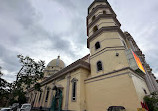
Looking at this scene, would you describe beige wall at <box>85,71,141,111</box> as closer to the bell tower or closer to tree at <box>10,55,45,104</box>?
the bell tower

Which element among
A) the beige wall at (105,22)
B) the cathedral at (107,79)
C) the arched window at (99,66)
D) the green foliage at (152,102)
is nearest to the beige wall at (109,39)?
the cathedral at (107,79)

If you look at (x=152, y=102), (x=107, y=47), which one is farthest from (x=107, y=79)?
(x=107, y=47)

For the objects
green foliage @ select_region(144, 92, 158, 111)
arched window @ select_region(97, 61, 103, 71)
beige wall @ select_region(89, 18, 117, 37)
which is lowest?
green foliage @ select_region(144, 92, 158, 111)

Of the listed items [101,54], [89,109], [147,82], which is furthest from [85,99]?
[147,82]

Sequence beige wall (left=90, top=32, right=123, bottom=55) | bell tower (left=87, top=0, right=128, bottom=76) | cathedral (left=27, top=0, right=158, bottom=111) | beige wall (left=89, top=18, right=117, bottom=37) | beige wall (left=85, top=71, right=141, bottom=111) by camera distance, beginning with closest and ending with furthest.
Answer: beige wall (left=85, top=71, right=141, bottom=111), cathedral (left=27, top=0, right=158, bottom=111), bell tower (left=87, top=0, right=128, bottom=76), beige wall (left=90, top=32, right=123, bottom=55), beige wall (left=89, top=18, right=117, bottom=37)

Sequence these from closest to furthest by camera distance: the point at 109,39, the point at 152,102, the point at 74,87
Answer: the point at 152,102
the point at 109,39
the point at 74,87

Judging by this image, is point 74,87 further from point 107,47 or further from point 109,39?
point 109,39

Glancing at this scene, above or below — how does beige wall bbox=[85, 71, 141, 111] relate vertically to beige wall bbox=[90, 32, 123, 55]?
below

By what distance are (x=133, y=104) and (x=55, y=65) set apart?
106ft

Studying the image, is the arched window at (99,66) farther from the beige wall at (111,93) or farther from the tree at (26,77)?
the tree at (26,77)

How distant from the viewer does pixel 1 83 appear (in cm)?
1817

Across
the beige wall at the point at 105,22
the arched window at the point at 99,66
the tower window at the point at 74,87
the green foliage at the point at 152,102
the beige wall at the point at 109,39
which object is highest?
the beige wall at the point at 105,22

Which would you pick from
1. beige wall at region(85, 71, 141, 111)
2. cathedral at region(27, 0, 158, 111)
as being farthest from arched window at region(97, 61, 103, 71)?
beige wall at region(85, 71, 141, 111)

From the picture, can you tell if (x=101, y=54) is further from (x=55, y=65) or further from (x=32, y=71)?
(x=55, y=65)
